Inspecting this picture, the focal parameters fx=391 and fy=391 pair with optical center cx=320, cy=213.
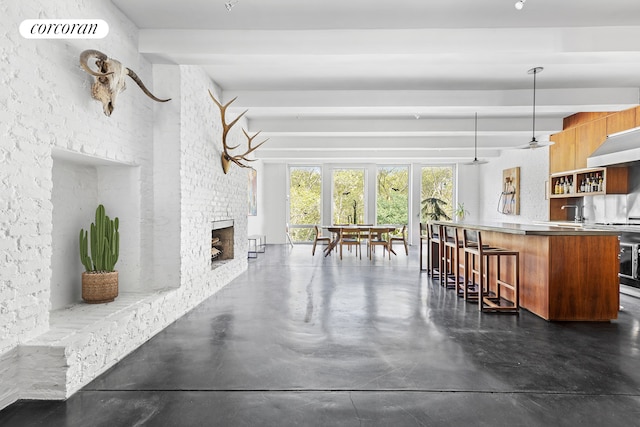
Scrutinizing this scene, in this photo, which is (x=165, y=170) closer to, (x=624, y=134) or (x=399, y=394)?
(x=399, y=394)

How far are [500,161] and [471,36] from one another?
7929 mm

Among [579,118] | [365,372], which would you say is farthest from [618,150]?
[365,372]

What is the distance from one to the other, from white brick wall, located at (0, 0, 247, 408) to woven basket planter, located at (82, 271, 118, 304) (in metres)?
0.14

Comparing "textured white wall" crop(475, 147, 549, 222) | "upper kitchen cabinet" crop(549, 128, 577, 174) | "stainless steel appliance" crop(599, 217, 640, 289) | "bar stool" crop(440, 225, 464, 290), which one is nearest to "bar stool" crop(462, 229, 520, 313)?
"bar stool" crop(440, 225, 464, 290)

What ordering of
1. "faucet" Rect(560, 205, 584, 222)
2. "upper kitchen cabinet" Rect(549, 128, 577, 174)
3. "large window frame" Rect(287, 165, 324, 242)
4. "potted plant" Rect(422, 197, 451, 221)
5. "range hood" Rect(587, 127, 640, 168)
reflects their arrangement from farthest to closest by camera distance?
"large window frame" Rect(287, 165, 324, 242)
"potted plant" Rect(422, 197, 451, 221)
"faucet" Rect(560, 205, 584, 222)
"upper kitchen cabinet" Rect(549, 128, 577, 174)
"range hood" Rect(587, 127, 640, 168)

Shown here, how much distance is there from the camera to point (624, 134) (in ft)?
19.7

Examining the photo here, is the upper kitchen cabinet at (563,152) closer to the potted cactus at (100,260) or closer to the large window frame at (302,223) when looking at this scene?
the large window frame at (302,223)

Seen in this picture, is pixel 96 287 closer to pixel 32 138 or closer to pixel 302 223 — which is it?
pixel 32 138

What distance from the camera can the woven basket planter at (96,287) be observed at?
3.41 metres

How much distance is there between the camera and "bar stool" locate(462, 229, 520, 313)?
4.21m

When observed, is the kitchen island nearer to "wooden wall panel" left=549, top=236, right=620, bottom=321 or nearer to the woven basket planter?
"wooden wall panel" left=549, top=236, right=620, bottom=321

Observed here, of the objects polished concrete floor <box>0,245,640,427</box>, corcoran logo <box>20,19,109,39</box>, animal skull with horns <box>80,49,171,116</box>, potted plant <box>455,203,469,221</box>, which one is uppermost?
animal skull with horns <box>80,49,171,116</box>

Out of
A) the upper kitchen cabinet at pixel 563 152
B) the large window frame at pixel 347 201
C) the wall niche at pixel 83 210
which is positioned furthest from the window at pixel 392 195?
the wall niche at pixel 83 210

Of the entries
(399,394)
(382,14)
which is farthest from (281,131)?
(399,394)
